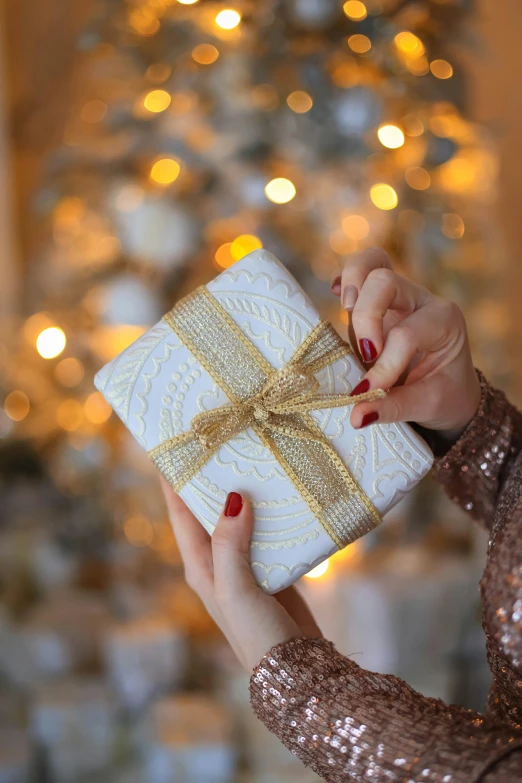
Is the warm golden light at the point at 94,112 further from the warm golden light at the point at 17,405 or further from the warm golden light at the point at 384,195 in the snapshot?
the warm golden light at the point at 17,405

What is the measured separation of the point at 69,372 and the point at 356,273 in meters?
1.55

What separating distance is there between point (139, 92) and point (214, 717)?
147 centimetres

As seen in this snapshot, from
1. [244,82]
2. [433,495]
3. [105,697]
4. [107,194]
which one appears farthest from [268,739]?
[244,82]

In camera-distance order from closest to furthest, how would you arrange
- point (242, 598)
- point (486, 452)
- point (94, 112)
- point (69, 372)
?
point (242, 598) < point (486, 452) < point (94, 112) < point (69, 372)

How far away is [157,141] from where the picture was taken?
1740mm

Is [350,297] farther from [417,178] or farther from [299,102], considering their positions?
[417,178]

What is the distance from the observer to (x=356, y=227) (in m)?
1.94

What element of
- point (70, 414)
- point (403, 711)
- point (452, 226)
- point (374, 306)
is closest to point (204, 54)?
point (452, 226)

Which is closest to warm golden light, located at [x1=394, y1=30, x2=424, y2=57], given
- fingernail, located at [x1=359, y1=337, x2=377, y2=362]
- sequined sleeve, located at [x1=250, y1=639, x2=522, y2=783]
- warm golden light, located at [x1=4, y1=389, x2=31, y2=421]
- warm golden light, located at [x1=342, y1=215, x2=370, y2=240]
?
warm golden light, located at [x1=342, y1=215, x2=370, y2=240]

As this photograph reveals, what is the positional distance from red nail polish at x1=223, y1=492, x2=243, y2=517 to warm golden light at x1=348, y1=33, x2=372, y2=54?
1.27 metres

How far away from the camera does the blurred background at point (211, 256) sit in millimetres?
1635

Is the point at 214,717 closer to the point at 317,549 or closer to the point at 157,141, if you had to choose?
the point at 317,549

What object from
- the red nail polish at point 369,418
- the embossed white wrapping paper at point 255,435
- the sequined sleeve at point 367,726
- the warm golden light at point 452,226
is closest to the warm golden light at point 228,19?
the warm golden light at point 452,226

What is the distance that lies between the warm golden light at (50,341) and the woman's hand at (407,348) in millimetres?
1393
